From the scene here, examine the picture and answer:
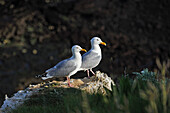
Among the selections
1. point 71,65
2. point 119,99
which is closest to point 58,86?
point 71,65

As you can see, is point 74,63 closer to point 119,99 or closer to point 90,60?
point 90,60

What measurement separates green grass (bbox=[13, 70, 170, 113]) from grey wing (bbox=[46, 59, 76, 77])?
1.21ft

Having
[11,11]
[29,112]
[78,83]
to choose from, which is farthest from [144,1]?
[29,112]

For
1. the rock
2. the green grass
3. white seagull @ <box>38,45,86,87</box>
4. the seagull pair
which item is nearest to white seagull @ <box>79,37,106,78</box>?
the seagull pair

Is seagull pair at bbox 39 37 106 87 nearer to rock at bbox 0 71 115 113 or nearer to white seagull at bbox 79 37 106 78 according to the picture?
white seagull at bbox 79 37 106 78

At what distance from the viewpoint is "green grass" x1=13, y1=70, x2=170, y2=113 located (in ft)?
10.1

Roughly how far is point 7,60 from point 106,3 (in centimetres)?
627

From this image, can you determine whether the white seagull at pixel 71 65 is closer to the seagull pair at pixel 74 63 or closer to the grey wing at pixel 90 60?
the seagull pair at pixel 74 63

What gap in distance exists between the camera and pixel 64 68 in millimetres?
5824

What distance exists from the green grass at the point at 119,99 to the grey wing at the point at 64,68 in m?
0.37

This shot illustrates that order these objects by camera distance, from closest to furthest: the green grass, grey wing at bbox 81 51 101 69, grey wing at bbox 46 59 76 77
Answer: the green grass < grey wing at bbox 46 59 76 77 < grey wing at bbox 81 51 101 69

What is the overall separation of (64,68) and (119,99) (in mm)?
2551

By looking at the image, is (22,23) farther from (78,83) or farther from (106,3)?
(78,83)

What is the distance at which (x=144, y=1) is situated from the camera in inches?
570
